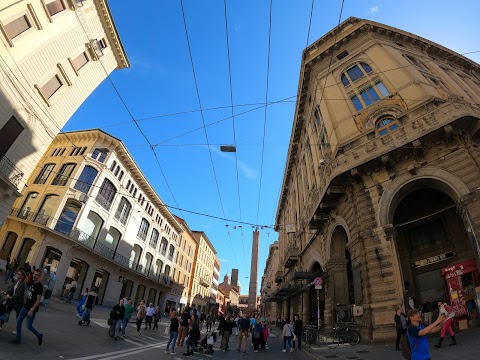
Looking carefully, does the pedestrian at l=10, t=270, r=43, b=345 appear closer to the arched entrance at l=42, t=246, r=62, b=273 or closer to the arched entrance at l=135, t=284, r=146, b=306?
the arched entrance at l=42, t=246, r=62, b=273

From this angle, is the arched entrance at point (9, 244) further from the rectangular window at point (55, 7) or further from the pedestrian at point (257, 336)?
the pedestrian at point (257, 336)

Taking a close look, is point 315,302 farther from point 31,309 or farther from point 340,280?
point 31,309

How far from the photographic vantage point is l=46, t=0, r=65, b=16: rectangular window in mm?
17323

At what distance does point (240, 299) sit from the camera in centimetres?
13538

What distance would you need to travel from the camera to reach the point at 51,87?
18.2 metres

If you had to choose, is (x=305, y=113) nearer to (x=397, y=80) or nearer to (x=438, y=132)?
(x=397, y=80)

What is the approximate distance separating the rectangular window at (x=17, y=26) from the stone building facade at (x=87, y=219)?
8.98 meters

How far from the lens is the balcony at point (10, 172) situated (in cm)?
1570

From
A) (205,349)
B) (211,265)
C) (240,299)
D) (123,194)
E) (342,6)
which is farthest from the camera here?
(240,299)

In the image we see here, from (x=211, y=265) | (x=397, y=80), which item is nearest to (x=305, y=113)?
(x=397, y=80)

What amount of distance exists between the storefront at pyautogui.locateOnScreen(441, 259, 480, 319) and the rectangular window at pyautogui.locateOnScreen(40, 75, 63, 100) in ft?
81.5

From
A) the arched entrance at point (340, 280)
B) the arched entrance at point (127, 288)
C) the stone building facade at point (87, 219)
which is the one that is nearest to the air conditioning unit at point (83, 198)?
the stone building facade at point (87, 219)

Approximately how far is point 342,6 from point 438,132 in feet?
25.4

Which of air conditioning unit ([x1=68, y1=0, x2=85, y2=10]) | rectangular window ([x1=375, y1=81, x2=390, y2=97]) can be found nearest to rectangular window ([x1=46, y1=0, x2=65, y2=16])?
air conditioning unit ([x1=68, y1=0, x2=85, y2=10])
